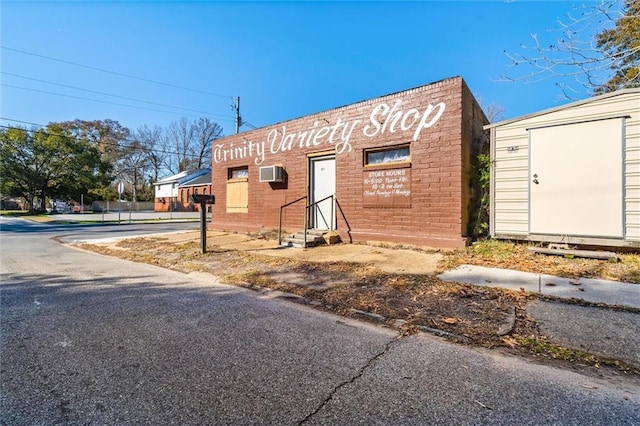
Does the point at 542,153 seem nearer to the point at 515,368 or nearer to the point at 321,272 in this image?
the point at 321,272

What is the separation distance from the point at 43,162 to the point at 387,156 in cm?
4053

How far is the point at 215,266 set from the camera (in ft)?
20.3

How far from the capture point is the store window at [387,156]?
797cm

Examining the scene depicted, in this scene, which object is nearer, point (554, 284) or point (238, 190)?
point (554, 284)

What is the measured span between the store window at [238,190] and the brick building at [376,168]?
15 centimetres

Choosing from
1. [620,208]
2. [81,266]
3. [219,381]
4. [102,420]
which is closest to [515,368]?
[219,381]

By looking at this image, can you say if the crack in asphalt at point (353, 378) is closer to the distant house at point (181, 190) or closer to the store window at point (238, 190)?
the store window at point (238, 190)

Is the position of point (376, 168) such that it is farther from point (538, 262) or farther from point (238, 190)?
point (238, 190)

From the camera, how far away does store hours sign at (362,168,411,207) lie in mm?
7805

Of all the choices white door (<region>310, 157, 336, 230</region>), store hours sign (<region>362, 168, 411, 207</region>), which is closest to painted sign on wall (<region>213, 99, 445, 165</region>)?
white door (<region>310, 157, 336, 230</region>)

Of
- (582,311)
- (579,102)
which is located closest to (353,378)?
(582,311)

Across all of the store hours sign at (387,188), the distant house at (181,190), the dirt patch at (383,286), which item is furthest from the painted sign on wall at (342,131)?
the distant house at (181,190)

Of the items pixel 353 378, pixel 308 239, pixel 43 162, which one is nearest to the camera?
pixel 353 378

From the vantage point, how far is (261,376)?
225cm
